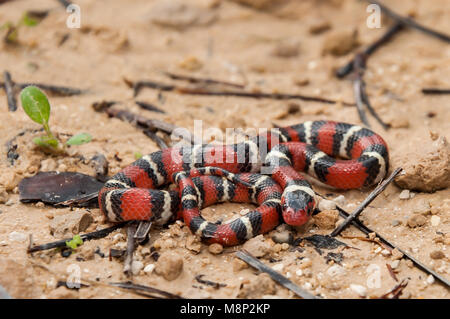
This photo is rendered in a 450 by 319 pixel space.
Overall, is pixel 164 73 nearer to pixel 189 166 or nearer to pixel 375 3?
pixel 189 166

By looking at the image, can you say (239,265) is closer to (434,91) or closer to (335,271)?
(335,271)

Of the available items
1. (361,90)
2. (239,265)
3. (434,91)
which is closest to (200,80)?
(361,90)

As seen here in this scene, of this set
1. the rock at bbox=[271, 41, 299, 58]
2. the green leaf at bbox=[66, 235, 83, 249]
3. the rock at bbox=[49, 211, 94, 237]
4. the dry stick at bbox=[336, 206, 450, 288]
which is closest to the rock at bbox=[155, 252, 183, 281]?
the green leaf at bbox=[66, 235, 83, 249]

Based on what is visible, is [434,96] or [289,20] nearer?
[434,96]

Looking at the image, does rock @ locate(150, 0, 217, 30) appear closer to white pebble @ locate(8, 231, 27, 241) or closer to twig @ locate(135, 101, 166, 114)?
twig @ locate(135, 101, 166, 114)

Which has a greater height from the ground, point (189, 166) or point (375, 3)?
point (375, 3)

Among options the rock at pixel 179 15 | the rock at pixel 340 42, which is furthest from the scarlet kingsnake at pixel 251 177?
the rock at pixel 179 15
